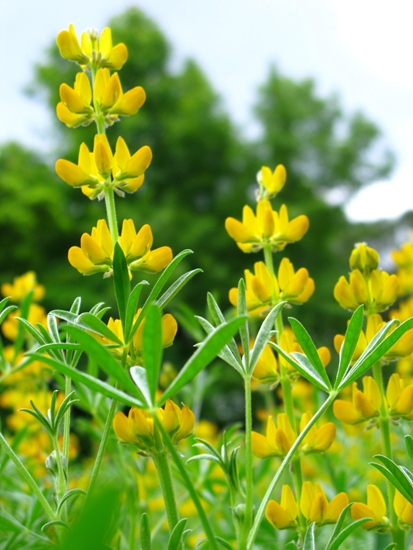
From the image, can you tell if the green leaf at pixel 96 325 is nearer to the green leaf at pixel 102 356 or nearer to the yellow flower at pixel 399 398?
the green leaf at pixel 102 356

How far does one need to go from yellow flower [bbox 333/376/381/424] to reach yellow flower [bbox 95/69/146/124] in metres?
0.23

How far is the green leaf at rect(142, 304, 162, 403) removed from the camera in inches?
8.7

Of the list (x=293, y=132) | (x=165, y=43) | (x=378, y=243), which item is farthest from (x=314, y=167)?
(x=165, y=43)

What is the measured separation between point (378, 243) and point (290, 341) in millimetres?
8653

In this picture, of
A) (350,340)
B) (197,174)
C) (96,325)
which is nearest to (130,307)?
(96,325)

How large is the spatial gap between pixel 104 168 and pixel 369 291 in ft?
0.63

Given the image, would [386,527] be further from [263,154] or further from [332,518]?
[263,154]

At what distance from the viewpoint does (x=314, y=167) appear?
29.6 feet

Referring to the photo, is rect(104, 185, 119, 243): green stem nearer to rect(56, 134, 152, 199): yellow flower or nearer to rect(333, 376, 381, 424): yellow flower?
rect(56, 134, 152, 199): yellow flower

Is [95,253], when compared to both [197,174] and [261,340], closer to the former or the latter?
[261,340]

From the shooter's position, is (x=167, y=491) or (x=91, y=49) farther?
(x=91, y=49)

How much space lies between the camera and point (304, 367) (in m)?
0.31

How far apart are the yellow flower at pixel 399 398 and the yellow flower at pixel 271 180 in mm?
158

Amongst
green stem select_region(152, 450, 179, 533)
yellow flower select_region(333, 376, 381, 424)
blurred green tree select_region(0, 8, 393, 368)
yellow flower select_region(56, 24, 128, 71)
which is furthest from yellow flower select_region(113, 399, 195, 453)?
blurred green tree select_region(0, 8, 393, 368)
